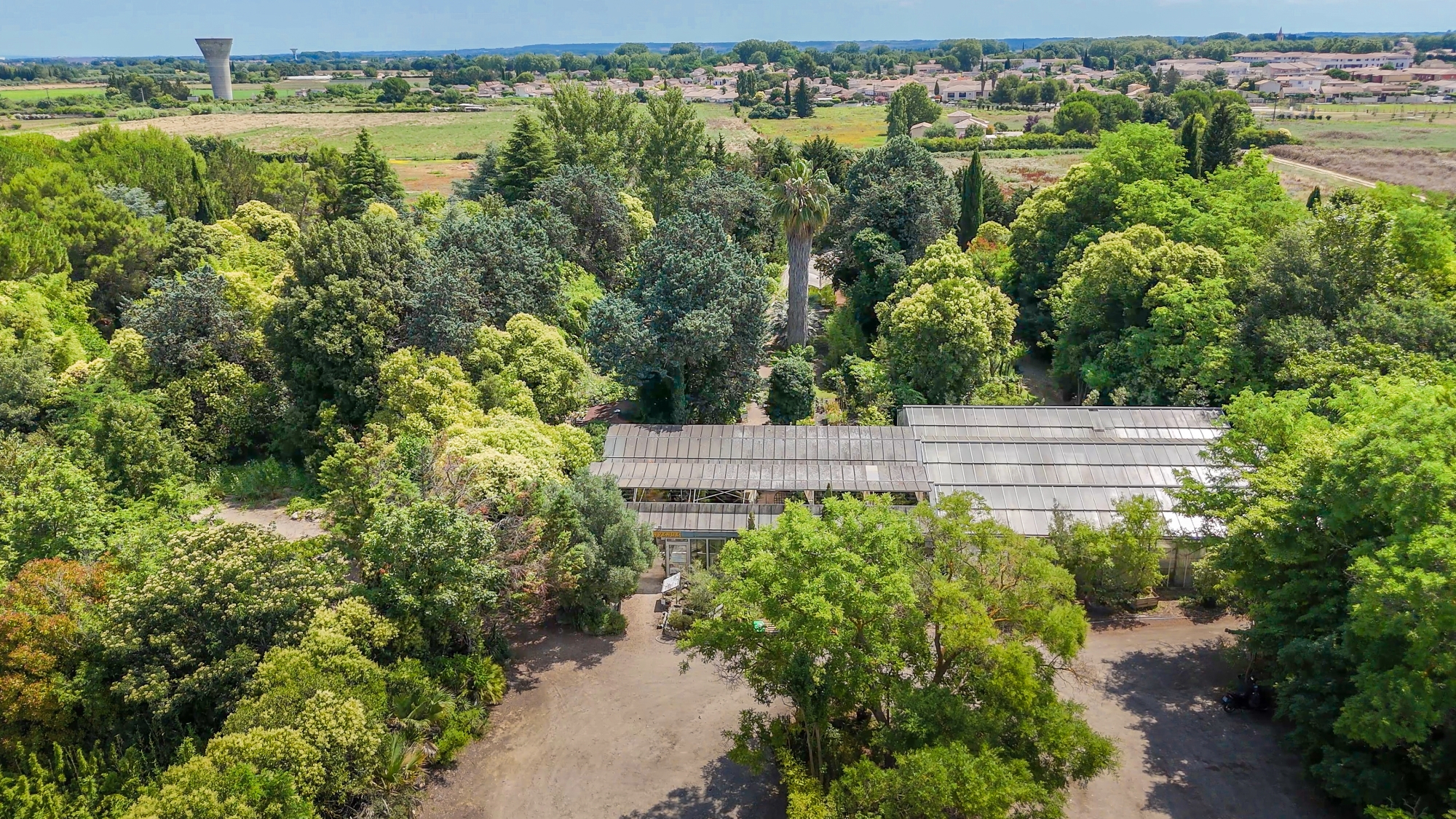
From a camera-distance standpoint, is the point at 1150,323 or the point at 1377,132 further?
the point at 1377,132

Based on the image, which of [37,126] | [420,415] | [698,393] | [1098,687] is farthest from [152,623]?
[37,126]

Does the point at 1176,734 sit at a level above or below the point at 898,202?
below

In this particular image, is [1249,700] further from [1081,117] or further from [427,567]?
[1081,117]

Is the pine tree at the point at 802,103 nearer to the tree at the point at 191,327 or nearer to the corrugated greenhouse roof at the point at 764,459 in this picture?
the tree at the point at 191,327

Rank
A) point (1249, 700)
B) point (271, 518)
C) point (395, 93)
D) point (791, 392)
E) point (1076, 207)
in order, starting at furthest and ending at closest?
point (395, 93)
point (1076, 207)
point (791, 392)
point (271, 518)
point (1249, 700)

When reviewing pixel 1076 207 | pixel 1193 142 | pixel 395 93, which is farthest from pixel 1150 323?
pixel 395 93

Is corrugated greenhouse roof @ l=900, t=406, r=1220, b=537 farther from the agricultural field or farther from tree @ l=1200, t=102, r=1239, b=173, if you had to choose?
the agricultural field

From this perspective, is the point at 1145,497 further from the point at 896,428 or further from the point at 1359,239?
the point at 1359,239

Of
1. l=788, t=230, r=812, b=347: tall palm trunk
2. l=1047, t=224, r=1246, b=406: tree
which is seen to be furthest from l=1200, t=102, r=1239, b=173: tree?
l=788, t=230, r=812, b=347: tall palm trunk
